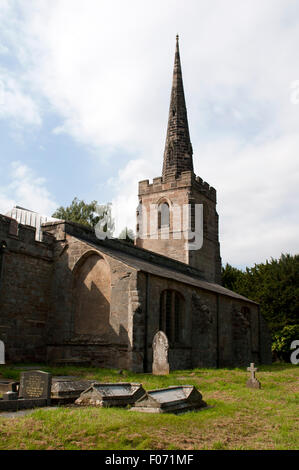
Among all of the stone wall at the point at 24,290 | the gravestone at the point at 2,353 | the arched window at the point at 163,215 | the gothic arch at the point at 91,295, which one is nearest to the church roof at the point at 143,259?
the gothic arch at the point at 91,295

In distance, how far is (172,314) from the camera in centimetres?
2048

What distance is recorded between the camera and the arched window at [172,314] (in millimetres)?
19844

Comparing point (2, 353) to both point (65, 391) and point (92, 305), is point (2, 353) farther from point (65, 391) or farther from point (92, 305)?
point (65, 391)

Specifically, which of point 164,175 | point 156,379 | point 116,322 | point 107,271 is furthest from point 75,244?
point 164,175

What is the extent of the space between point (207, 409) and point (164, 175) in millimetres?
30158

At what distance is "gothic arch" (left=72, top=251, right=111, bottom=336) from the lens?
18.0 m

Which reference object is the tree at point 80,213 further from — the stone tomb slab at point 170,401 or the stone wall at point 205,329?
the stone tomb slab at point 170,401

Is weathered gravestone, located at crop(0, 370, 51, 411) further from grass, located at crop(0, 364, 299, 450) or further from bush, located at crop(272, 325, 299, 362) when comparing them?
bush, located at crop(272, 325, 299, 362)

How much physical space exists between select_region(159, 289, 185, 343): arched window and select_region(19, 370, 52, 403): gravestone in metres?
10.7

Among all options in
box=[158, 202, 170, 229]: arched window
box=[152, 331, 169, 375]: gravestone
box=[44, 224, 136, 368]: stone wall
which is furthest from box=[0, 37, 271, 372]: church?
box=[158, 202, 170, 229]: arched window

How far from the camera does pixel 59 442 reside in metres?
5.98

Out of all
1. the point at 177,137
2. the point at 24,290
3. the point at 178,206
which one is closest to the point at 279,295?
the point at 178,206

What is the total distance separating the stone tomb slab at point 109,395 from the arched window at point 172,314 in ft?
33.0

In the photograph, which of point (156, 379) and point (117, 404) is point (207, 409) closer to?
point (117, 404)
